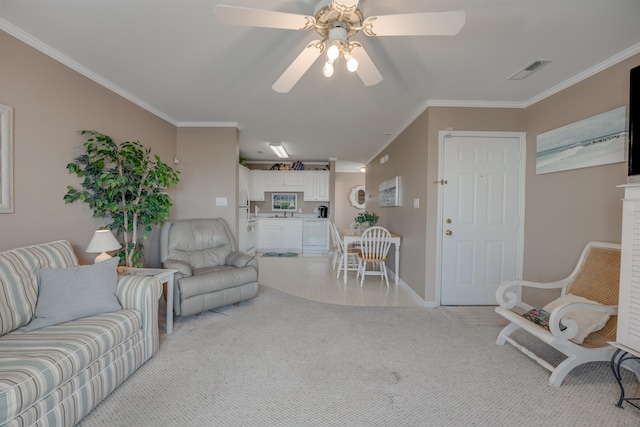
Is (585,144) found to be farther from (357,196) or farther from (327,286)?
(357,196)

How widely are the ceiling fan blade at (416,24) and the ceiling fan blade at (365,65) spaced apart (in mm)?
121

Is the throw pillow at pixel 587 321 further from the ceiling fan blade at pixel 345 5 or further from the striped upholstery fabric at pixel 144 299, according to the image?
the striped upholstery fabric at pixel 144 299

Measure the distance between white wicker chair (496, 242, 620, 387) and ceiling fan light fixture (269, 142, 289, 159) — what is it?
13.8 ft

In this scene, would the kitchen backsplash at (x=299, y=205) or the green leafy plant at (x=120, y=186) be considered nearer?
the green leafy plant at (x=120, y=186)

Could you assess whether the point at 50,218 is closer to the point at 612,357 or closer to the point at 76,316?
the point at 76,316

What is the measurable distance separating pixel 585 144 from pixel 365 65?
217 cm

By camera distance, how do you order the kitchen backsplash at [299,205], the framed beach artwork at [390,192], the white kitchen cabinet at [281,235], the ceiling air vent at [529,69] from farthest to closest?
the kitchen backsplash at [299,205], the white kitchen cabinet at [281,235], the framed beach artwork at [390,192], the ceiling air vent at [529,69]

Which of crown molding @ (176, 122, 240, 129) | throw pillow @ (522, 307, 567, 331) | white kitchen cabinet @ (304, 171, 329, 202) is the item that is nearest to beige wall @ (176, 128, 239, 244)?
crown molding @ (176, 122, 240, 129)

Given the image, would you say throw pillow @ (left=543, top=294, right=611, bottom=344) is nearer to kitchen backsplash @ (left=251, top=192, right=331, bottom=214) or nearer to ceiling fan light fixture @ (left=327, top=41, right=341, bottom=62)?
ceiling fan light fixture @ (left=327, top=41, right=341, bottom=62)

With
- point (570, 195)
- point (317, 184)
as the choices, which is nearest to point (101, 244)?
point (570, 195)

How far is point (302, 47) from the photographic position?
2.06 metres

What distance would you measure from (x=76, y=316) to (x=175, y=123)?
295 cm

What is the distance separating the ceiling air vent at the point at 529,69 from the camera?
2211 mm

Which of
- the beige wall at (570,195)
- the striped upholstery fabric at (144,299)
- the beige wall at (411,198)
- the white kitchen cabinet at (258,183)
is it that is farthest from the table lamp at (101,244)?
the white kitchen cabinet at (258,183)
